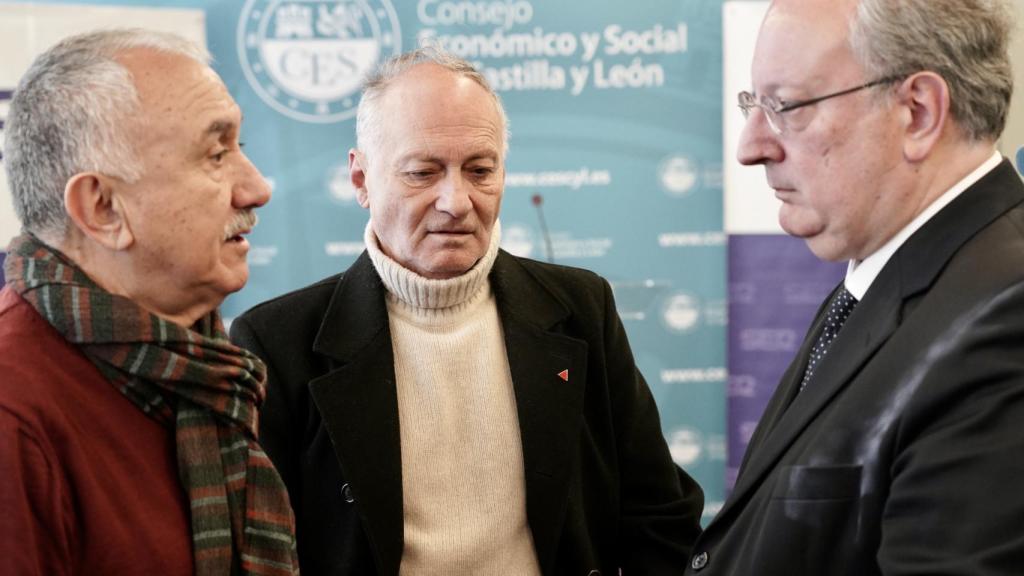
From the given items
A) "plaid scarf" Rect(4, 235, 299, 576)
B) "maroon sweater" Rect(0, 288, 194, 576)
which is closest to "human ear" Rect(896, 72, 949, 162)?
"plaid scarf" Rect(4, 235, 299, 576)

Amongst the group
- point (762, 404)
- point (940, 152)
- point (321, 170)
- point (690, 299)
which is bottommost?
point (762, 404)

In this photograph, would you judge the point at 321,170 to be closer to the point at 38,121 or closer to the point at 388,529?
the point at 388,529

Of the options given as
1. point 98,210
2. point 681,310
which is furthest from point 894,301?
point 681,310

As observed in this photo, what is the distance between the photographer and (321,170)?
419cm

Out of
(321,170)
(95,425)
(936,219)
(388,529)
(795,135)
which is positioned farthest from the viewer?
(321,170)

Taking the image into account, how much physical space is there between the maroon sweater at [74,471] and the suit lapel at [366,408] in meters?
0.59

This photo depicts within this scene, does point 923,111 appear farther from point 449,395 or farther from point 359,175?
point 359,175

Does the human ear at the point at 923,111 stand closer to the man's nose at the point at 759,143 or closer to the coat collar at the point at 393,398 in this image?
the man's nose at the point at 759,143

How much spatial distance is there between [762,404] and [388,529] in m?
2.48

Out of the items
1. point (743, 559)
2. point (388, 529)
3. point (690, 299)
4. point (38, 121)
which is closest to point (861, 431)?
point (743, 559)

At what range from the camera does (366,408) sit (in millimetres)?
2170

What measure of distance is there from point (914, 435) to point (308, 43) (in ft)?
10.6

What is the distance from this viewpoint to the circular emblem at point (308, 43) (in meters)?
4.13

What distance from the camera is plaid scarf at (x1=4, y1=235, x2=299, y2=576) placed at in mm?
1481
